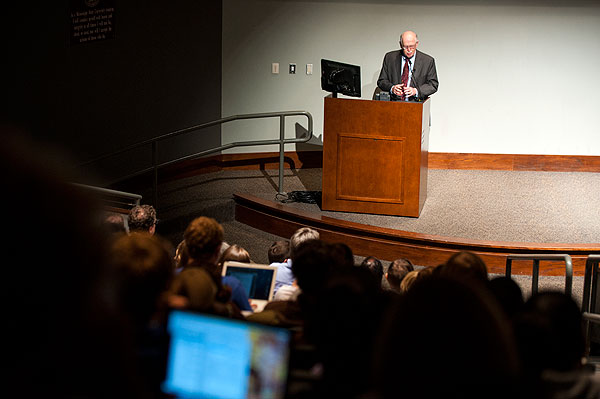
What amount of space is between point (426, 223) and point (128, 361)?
5.66m

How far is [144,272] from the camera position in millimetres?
1114

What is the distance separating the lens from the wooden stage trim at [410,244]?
17.4 ft

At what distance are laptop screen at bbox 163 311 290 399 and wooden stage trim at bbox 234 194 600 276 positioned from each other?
4.28m

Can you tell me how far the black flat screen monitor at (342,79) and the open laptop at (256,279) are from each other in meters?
3.74

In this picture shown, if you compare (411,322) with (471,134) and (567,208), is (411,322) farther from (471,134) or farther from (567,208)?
(471,134)

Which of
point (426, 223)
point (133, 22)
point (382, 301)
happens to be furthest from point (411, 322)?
point (133, 22)

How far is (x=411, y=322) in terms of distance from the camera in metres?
0.54

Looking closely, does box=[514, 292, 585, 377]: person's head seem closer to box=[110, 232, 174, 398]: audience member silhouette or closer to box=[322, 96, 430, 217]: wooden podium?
box=[110, 232, 174, 398]: audience member silhouette

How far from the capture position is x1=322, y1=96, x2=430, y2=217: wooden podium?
5891 millimetres

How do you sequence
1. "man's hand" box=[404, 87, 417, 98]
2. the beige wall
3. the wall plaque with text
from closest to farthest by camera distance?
"man's hand" box=[404, 87, 417, 98]
the wall plaque with text
the beige wall

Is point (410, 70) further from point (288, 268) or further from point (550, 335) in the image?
point (550, 335)

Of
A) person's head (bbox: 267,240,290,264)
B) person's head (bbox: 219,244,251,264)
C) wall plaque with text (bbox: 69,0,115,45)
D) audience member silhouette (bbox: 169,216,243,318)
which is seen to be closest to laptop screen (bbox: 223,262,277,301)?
audience member silhouette (bbox: 169,216,243,318)

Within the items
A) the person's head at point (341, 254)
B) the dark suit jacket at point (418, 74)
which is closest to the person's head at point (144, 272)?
the person's head at point (341, 254)

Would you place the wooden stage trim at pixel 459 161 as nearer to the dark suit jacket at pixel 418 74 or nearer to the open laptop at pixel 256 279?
the dark suit jacket at pixel 418 74
